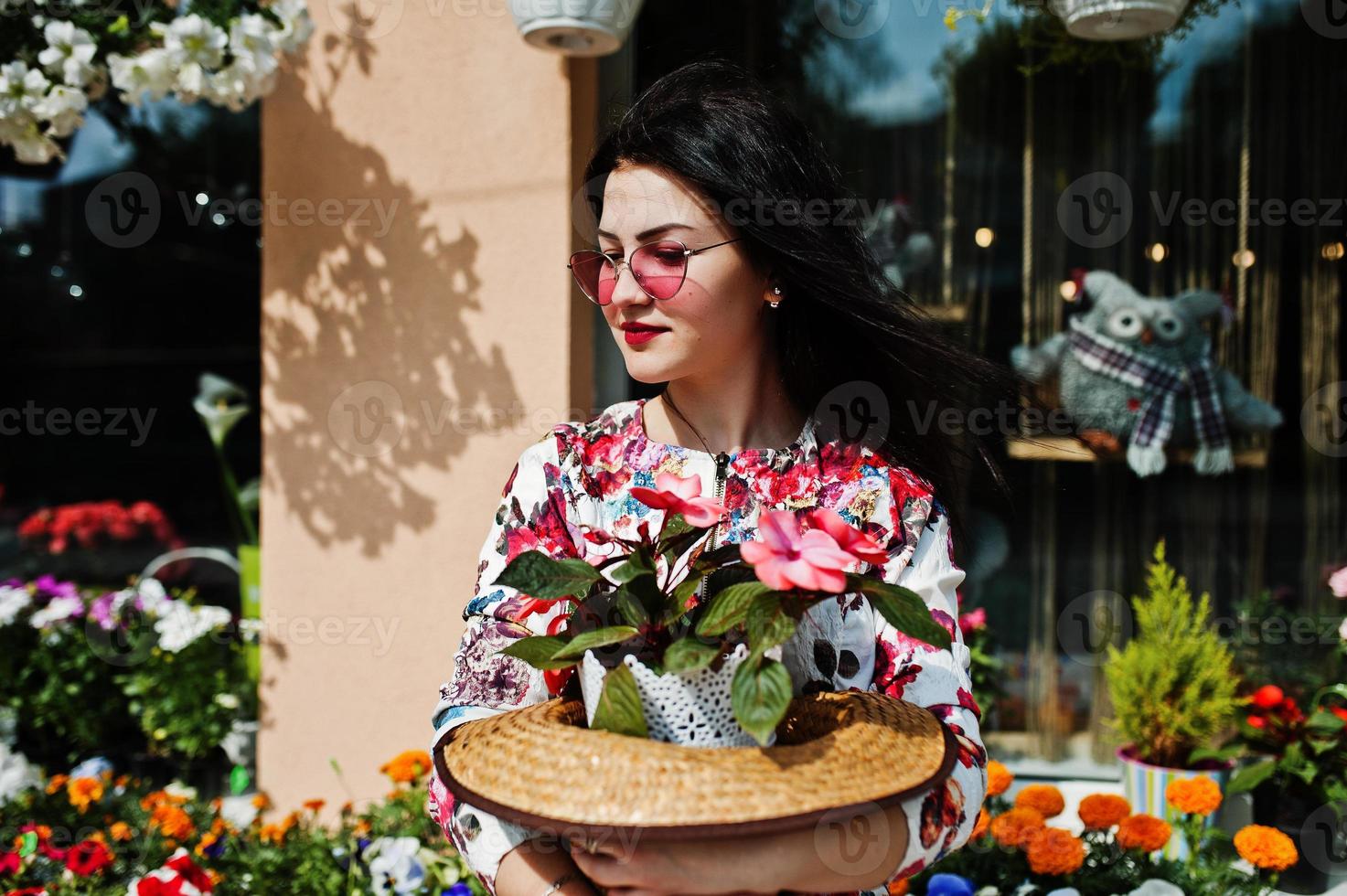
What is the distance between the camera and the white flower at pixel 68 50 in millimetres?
2736

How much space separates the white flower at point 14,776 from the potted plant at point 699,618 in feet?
9.00

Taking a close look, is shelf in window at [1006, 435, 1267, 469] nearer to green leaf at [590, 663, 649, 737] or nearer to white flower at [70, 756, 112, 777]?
green leaf at [590, 663, 649, 737]

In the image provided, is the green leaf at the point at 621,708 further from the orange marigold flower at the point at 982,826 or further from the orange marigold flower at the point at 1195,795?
the orange marigold flower at the point at 1195,795

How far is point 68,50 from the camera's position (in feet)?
9.05

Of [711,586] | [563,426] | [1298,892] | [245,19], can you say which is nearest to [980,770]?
[711,586]

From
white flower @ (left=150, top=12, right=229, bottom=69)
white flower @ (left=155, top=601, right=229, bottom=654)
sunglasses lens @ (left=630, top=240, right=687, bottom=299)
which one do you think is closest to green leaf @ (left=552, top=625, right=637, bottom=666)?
sunglasses lens @ (left=630, top=240, right=687, bottom=299)

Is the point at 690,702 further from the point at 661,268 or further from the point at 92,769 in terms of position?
the point at 92,769

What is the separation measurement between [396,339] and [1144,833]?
2453 mm

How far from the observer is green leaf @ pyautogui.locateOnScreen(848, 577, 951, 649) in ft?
3.45

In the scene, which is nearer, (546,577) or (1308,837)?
(546,577)

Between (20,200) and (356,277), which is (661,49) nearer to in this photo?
(356,277)

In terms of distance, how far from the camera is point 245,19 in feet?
8.97

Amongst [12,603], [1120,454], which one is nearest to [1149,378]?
[1120,454]

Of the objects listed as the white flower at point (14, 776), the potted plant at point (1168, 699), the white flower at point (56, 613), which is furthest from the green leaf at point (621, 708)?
the white flower at point (56, 613)
